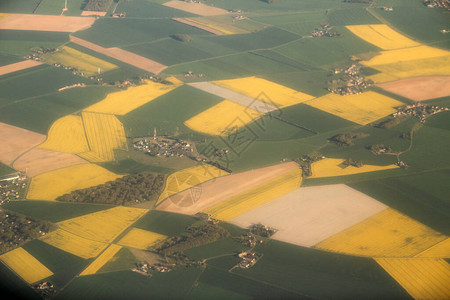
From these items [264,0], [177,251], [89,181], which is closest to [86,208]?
[89,181]

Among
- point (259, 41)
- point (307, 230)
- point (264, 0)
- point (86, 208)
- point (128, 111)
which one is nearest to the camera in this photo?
point (307, 230)

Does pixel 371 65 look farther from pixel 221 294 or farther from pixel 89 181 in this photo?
pixel 221 294

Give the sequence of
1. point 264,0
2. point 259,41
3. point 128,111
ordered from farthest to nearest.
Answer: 1. point 264,0
2. point 259,41
3. point 128,111

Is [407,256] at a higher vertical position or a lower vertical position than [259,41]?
lower

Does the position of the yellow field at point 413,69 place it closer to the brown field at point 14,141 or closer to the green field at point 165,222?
the green field at point 165,222

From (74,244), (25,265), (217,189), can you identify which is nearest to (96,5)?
(217,189)

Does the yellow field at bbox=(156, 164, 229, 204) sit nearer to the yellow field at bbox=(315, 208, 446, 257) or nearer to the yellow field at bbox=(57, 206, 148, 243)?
the yellow field at bbox=(57, 206, 148, 243)

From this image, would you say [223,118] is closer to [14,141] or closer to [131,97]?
[131,97]
